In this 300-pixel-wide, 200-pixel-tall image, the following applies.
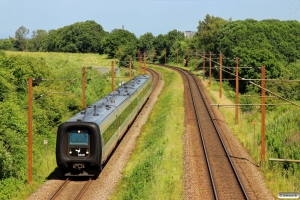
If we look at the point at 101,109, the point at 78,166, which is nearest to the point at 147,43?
the point at 101,109

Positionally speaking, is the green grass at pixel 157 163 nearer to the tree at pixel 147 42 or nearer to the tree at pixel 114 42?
the tree at pixel 114 42

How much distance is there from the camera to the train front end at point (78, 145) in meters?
19.8

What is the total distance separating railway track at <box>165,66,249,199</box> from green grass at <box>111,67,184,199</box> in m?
1.48

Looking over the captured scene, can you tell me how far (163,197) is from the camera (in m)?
17.4

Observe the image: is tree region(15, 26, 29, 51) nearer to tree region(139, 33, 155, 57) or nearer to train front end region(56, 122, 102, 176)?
tree region(139, 33, 155, 57)

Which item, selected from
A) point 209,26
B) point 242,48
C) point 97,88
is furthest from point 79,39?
point 97,88

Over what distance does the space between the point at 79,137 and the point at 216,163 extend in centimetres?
785

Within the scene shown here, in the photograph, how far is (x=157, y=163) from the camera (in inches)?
862

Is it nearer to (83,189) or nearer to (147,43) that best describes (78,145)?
(83,189)

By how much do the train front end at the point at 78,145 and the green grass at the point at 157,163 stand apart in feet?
6.43

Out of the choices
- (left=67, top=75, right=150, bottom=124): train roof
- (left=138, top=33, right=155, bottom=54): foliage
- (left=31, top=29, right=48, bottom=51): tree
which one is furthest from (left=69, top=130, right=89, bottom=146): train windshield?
(left=31, top=29, right=48, bottom=51): tree

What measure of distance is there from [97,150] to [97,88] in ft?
102

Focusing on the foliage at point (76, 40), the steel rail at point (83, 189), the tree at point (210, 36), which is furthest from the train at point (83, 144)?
the foliage at point (76, 40)

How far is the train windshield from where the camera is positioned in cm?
1989
